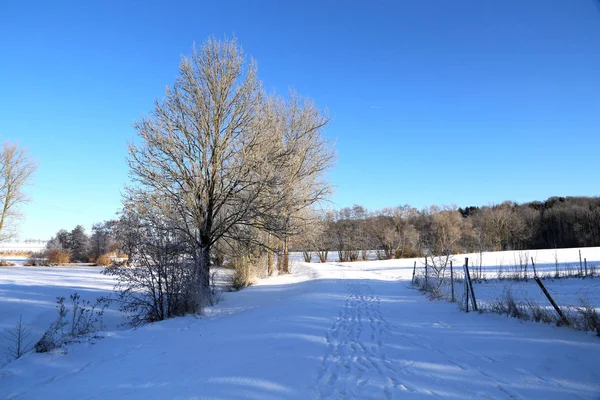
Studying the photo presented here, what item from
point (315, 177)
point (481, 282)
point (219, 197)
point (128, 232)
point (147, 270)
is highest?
point (315, 177)

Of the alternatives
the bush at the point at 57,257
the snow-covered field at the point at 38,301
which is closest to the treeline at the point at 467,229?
the bush at the point at 57,257

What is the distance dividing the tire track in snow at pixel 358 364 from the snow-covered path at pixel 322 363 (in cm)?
2

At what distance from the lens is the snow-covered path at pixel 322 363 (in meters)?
3.91

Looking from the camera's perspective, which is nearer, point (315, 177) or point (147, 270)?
point (147, 270)

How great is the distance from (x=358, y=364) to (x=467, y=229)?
66328 mm

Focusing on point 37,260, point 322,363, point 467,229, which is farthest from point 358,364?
point 467,229

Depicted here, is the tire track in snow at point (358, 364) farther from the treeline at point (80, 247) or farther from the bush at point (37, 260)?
the bush at point (37, 260)

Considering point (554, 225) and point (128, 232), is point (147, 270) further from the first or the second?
point (554, 225)

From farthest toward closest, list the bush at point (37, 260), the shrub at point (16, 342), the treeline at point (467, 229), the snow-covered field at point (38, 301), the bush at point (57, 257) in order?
the treeline at point (467, 229), the bush at point (57, 257), the bush at point (37, 260), the snow-covered field at point (38, 301), the shrub at point (16, 342)

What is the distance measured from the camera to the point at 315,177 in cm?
2461

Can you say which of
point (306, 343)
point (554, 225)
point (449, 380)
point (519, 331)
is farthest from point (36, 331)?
point (554, 225)

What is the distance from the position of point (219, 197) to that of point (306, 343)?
26.6 ft

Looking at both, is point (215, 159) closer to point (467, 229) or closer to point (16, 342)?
point (16, 342)

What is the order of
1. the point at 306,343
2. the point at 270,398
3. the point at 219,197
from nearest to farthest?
1. the point at 270,398
2. the point at 306,343
3. the point at 219,197
